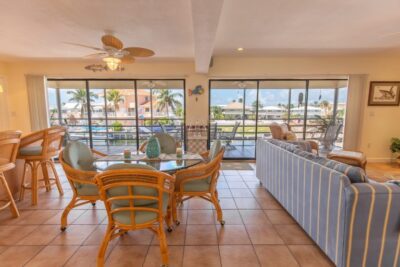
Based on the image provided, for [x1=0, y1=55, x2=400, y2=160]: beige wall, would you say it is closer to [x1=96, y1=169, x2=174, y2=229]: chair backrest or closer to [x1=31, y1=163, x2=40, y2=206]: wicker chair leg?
[x1=31, y1=163, x2=40, y2=206]: wicker chair leg

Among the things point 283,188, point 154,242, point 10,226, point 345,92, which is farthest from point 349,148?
point 10,226

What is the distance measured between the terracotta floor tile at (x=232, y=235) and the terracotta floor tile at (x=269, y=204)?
2.11 feet

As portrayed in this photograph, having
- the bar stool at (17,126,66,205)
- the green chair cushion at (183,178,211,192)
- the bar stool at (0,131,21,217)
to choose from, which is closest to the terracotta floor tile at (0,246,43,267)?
the bar stool at (0,131,21,217)

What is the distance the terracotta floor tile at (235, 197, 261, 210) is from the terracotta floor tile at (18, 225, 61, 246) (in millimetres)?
2236

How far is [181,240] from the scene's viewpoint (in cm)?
213

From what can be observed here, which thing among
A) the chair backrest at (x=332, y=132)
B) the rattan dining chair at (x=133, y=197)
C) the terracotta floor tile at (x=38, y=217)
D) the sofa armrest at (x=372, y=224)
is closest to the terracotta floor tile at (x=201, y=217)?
the rattan dining chair at (x=133, y=197)

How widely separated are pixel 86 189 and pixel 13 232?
0.96 metres

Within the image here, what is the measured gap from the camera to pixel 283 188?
2.64 m

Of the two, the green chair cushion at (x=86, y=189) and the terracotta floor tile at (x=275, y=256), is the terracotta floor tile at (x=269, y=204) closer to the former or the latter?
the terracotta floor tile at (x=275, y=256)

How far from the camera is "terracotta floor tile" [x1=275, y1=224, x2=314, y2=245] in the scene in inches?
82.9

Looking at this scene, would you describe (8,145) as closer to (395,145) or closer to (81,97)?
(81,97)

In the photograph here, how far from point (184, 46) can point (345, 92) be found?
4.29 m

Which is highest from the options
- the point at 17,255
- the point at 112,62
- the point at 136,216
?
the point at 112,62

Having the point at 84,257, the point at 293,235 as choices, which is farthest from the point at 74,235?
the point at 293,235
